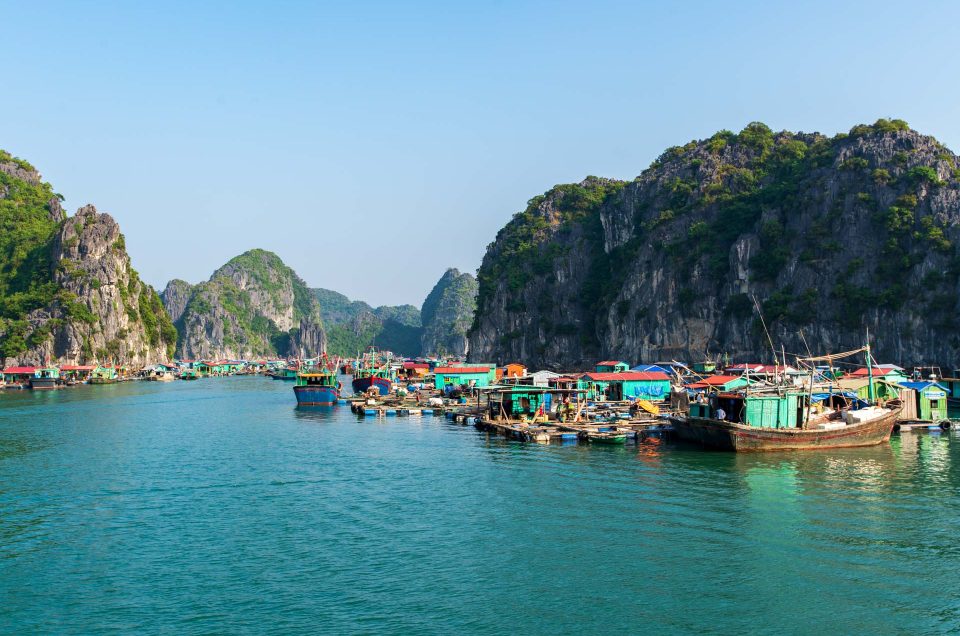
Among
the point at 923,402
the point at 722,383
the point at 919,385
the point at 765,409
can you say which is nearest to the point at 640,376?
the point at 722,383

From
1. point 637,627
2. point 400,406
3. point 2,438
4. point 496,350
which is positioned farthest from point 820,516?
point 496,350

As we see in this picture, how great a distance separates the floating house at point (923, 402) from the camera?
5744cm

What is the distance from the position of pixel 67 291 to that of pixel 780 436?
160 metres

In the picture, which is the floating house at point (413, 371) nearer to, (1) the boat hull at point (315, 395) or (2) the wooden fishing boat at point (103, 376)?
(1) the boat hull at point (315, 395)

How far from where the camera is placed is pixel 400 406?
3059 inches

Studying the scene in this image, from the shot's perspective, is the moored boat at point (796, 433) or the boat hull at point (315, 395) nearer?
the moored boat at point (796, 433)

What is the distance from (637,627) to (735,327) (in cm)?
11420

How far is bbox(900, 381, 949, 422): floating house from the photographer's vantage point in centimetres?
5744

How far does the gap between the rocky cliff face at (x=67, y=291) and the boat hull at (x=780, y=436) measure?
486 ft

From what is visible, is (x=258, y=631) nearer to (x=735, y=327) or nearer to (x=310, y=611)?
(x=310, y=611)

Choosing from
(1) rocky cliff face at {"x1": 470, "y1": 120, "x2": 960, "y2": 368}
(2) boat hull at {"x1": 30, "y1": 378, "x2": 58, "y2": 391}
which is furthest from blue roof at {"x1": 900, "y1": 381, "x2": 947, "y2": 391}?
(2) boat hull at {"x1": 30, "y1": 378, "x2": 58, "y2": 391}

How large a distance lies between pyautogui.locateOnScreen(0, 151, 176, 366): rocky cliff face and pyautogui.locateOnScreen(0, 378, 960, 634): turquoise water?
121m

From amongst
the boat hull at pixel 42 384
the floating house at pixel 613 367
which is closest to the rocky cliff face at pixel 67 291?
the boat hull at pixel 42 384

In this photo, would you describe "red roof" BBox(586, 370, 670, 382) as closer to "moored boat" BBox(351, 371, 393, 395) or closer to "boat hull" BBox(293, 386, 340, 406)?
"moored boat" BBox(351, 371, 393, 395)
